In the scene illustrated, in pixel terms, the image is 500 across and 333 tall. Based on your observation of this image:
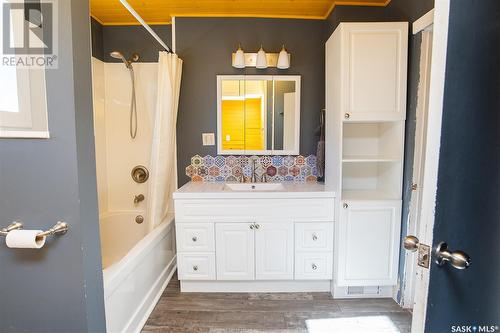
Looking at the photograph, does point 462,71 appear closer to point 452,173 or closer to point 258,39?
point 452,173

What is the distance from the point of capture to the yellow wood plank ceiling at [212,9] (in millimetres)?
2205

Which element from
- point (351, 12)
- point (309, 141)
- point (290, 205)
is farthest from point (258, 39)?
point (290, 205)

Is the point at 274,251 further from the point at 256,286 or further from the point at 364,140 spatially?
the point at 364,140

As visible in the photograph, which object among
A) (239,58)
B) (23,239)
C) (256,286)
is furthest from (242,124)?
(23,239)

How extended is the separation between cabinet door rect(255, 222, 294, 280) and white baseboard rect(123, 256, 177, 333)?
0.80 metres

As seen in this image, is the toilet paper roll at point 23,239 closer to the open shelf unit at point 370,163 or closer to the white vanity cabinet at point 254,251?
the white vanity cabinet at point 254,251

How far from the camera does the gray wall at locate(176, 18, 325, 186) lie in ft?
8.08

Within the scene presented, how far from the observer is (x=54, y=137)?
1011 mm

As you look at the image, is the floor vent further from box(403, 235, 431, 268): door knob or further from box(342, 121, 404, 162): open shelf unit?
box(403, 235, 431, 268): door knob

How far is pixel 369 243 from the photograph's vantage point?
200 centimetres

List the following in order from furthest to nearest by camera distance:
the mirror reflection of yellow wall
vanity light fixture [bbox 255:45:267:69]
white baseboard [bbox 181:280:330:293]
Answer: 1. the mirror reflection of yellow wall
2. vanity light fixture [bbox 255:45:267:69]
3. white baseboard [bbox 181:280:330:293]

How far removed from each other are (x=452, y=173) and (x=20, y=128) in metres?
1.54

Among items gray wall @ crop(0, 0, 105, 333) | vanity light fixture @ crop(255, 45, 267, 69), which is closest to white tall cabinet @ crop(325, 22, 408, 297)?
vanity light fixture @ crop(255, 45, 267, 69)

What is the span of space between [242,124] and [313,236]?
1.19 m
